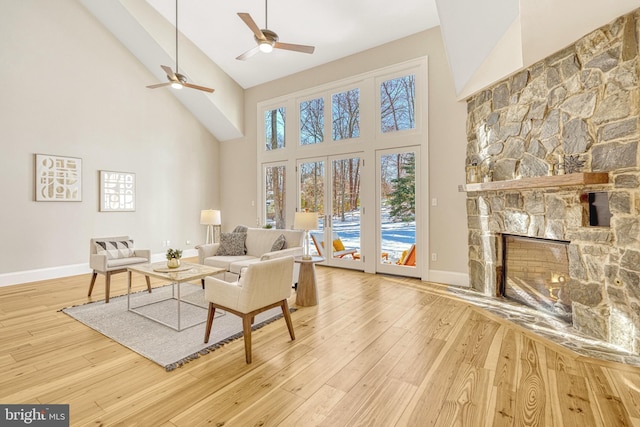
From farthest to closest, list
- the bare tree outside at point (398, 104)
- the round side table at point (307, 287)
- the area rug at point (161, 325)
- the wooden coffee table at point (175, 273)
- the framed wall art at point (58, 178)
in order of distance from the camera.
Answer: the bare tree outside at point (398, 104) < the framed wall art at point (58, 178) < the round side table at point (307, 287) < the wooden coffee table at point (175, 273) < the area rug at point (161, 325)

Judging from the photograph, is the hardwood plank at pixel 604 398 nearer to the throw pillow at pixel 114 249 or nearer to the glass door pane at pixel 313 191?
the glass door pane at pixel 313 191

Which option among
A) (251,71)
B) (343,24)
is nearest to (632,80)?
(343,24)

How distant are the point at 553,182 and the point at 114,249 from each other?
5.34m

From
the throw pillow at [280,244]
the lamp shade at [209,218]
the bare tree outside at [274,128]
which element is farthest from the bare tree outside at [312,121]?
the throw pillow at [280,244]

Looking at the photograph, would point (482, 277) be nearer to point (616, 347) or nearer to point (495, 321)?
point (495, 321)

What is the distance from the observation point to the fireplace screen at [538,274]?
3.36 m

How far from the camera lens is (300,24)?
5266 mm

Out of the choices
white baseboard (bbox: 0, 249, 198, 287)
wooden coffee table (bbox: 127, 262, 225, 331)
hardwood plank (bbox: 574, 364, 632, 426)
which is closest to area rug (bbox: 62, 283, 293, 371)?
wooden coffee table (bbox: 127, 262, 225, 331)

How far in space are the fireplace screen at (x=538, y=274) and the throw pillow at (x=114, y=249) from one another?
5.22 metres

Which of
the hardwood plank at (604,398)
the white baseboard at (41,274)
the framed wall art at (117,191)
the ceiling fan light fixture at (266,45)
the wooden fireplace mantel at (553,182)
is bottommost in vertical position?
the hardwood plank at (604,398)

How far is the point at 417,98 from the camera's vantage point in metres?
5.07

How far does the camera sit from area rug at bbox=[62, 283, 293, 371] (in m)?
2.63

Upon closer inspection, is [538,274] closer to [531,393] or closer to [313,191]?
[531,393]

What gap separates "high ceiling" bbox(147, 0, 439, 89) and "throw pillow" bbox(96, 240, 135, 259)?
418 centimetres
